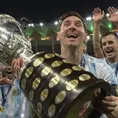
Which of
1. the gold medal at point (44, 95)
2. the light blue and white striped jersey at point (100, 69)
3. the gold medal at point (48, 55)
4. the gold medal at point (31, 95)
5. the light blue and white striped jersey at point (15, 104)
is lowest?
the light blue and white striped jersey at point (15, 104)

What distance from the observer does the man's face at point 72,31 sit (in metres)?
1.46

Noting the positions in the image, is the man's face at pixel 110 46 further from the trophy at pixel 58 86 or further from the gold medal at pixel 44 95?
the gold medal at pixel 44 95

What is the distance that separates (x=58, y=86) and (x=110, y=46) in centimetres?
174

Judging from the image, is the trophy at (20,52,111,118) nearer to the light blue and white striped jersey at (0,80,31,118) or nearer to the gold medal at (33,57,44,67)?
the gold medal at (33,57,44,67)

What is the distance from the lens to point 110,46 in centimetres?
256

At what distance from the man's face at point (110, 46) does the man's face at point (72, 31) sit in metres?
1.09

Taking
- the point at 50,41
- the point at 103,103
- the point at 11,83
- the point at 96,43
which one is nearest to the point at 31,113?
the point at 11,83

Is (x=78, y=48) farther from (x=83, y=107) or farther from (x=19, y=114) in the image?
(x=83, y=107)

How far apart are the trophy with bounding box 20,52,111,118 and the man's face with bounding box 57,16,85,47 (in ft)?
1.48

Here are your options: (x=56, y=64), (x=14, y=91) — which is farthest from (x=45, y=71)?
(x=14, y=91)

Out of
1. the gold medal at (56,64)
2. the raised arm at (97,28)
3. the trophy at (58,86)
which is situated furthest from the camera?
the raised arm at (97,28)

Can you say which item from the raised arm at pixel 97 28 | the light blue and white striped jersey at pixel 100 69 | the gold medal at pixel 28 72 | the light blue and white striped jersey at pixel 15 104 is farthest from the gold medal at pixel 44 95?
the raised arm at pixel 97 28

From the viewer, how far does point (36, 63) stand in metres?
1.00

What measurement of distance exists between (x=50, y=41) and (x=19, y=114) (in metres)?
12.8
